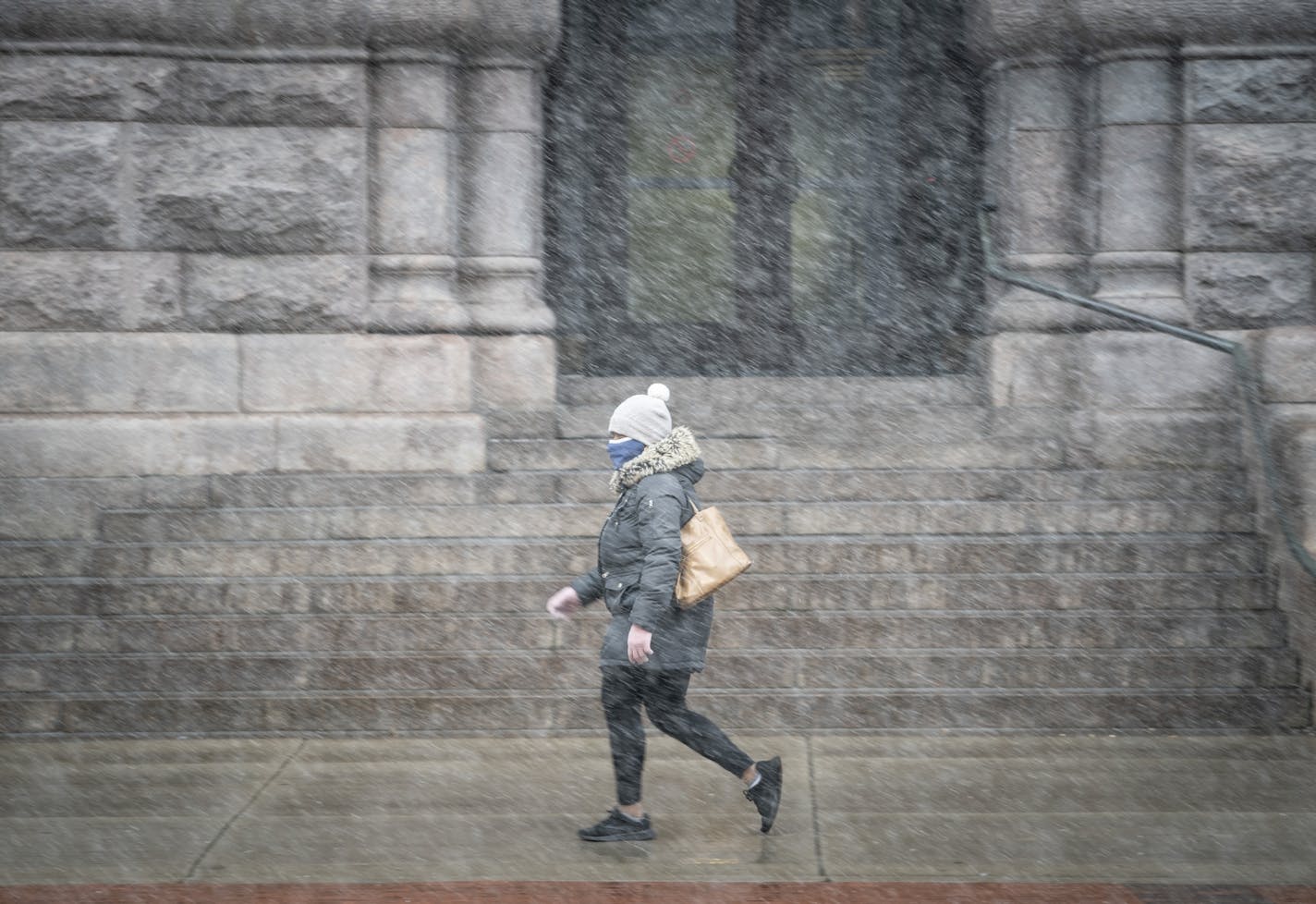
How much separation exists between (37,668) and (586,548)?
2.84m

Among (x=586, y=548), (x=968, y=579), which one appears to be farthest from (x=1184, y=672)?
(x=586, y=548)

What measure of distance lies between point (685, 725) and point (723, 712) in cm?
180

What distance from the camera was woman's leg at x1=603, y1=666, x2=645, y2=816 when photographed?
5730mm

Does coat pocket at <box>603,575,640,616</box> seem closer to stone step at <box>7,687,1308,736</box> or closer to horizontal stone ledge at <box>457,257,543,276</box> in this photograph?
stone step at <box>7,687,1308,736</box>

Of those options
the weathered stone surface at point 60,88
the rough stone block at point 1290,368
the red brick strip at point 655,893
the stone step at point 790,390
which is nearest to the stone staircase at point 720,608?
the rough stone block at point 1290,368

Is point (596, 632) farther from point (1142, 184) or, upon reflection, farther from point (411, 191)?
point (1142, 184)

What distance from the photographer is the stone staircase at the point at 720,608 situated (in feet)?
24.6

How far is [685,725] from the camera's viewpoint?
5.73 m

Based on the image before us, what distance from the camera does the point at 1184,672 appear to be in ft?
25.0

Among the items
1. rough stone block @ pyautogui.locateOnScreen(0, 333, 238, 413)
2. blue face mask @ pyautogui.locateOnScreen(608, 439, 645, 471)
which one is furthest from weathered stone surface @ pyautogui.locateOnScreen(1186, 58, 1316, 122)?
rough stone block @ pyautogui.locateOnScreen(0, 333, 238, 413)

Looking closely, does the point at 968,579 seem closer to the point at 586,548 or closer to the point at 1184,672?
the point at 1184,672

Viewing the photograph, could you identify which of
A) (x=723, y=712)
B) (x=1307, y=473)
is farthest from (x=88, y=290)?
(x=1307, y=473)

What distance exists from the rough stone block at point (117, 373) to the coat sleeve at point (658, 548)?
4668mm

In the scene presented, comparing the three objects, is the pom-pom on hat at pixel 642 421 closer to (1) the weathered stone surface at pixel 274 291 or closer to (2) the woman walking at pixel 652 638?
(2) the woman walking at pixel 652 638
